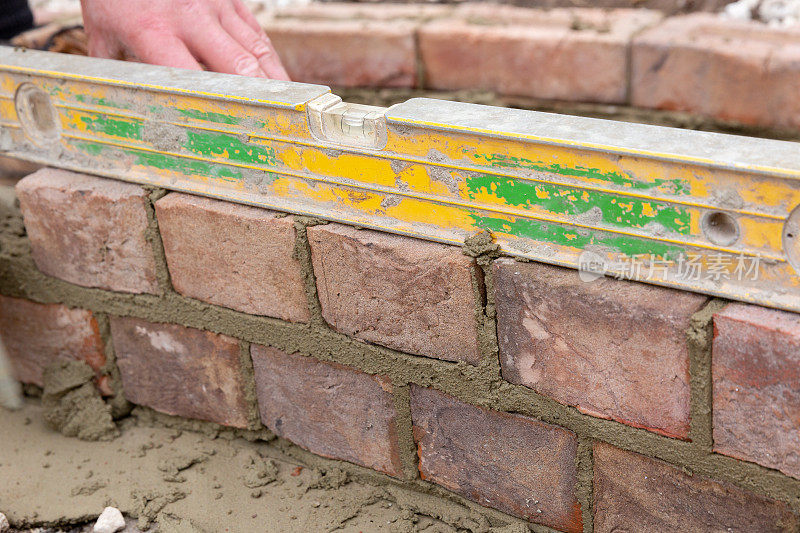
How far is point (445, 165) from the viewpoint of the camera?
160cm

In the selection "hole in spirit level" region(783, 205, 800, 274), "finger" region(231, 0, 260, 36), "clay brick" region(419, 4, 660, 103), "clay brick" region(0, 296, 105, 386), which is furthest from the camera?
"clay brick" region(419, 4, 660, 103)

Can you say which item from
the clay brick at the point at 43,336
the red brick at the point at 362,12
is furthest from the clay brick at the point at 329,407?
the red brick at the point at 362,12

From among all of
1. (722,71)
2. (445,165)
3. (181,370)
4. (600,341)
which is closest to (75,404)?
(181,370)

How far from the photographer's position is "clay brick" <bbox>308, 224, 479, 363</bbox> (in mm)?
1695

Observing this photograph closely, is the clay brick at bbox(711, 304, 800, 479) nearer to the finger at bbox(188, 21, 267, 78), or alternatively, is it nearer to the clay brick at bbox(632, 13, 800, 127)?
the finger at bbox(188, 21, 267, 78)

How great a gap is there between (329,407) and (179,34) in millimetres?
995

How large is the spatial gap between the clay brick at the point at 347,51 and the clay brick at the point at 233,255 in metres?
1.43

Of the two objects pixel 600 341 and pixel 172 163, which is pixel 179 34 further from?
pixel 600 341

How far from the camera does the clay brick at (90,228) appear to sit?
6.76ft

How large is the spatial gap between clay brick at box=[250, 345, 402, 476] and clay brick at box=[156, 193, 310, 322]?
0.43ft

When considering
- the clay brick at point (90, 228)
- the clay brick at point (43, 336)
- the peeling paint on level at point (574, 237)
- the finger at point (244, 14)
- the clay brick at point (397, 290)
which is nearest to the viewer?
the peeling paint on level at point (574, 237)

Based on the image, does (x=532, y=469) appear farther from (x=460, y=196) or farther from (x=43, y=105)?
(x=43, y=105)

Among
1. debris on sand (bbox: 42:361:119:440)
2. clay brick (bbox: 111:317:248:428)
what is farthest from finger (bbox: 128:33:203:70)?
debris on sand (bbox: 42:361:119:440)

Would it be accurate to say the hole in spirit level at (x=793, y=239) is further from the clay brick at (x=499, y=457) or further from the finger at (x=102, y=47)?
the finger at (x=102, y=47)
